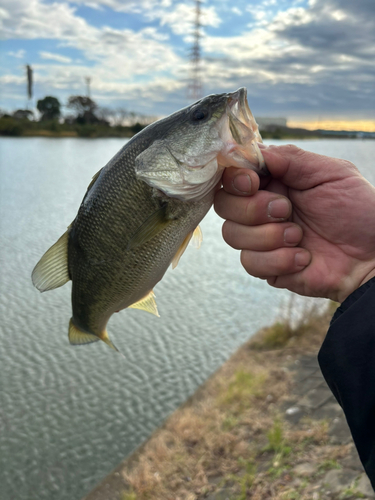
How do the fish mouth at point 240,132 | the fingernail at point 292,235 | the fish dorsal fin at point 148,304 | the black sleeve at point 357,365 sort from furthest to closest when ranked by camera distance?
1. the fish dorsal fin at point 148,304
2. the fingernail at point 292,235
3. the fish mouth at point 240,132
4. the black sleeve at point 357,365

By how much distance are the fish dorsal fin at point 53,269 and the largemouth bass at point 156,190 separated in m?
0.06

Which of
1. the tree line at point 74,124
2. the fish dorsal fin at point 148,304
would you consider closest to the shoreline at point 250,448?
the fish dorsal fin at point 148,304

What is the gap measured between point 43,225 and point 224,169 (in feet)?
27.4

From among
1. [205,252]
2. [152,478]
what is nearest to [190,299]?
[205,252]

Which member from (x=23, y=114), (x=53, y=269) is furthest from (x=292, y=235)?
(x=23, y=114)

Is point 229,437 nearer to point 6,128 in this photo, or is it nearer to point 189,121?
point 189,121

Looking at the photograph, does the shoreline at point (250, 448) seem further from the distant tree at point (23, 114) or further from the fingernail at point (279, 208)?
the distant tree at point (23, 114)

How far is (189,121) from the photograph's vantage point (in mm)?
1747

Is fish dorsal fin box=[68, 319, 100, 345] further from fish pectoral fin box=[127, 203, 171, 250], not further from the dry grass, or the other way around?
the dry grass

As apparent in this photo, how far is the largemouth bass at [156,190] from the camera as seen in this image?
1.70 metres

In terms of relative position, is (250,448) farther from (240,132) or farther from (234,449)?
(240,132)

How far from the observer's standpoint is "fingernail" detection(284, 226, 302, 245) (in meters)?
2.10

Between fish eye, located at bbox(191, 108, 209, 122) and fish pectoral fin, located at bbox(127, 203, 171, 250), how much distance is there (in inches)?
15.9

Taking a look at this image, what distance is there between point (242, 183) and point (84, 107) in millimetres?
30773
